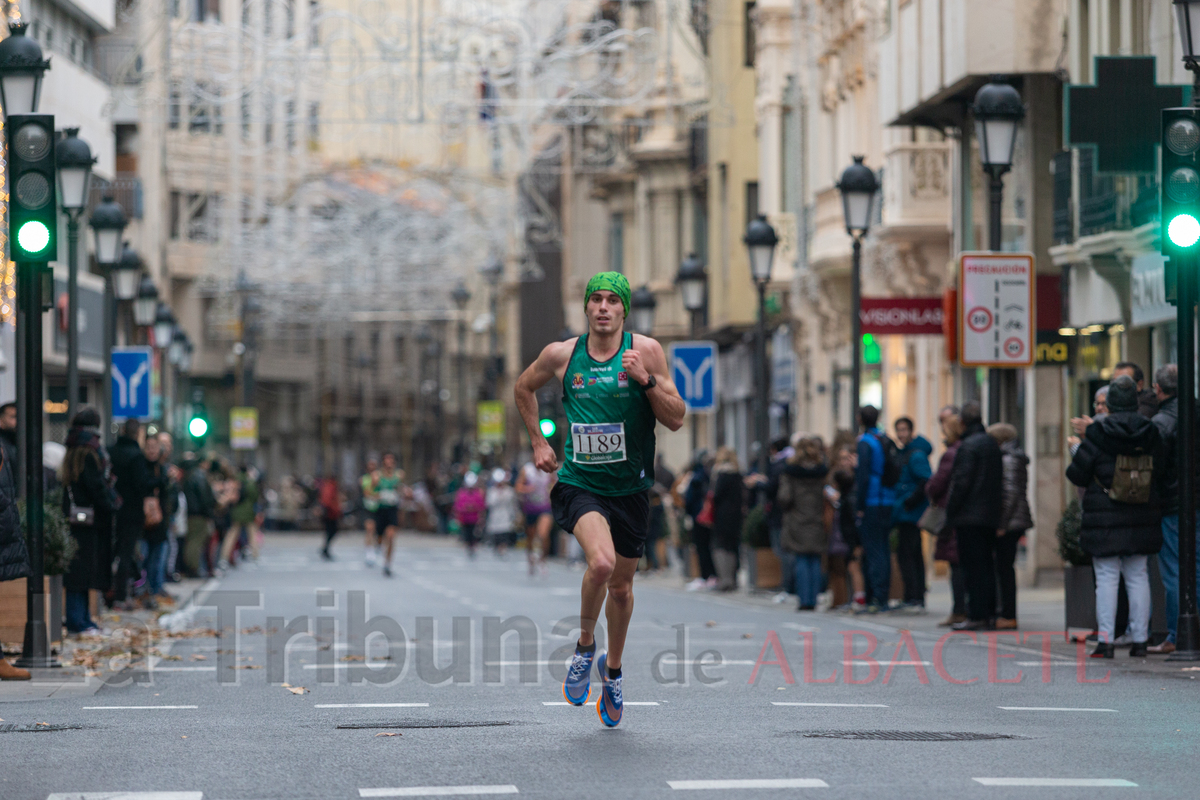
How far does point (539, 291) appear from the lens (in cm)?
8731

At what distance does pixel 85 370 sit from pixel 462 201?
929cm

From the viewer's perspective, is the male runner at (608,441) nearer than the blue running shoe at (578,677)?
Yes

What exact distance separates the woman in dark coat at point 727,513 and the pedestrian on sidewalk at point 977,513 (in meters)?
8.69

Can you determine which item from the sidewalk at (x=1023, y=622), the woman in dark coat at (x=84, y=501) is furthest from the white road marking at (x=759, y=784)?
the woman in dark coat at (x=84, y=501)

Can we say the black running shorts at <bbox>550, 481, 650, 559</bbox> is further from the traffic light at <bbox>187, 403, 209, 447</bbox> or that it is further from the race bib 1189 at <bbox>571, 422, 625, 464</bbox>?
the traffic light at <bbox>187, 403, 209, 447</bbox>

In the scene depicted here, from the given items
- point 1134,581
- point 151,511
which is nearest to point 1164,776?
point 1134,581

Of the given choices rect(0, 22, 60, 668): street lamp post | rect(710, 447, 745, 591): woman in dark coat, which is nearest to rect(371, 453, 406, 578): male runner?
rect(710, 447, 745, 591): woman in dark coat

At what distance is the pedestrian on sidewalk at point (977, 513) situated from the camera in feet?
58.8

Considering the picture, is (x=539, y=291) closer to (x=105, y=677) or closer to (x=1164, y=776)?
(x=105, y=677)

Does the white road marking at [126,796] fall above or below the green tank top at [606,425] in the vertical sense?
below

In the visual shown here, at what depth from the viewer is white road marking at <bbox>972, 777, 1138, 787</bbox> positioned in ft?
27.7

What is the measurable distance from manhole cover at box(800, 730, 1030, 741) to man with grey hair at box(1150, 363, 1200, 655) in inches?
202

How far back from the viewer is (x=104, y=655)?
15883mm

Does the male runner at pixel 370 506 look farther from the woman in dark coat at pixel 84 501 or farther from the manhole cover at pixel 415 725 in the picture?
the manhole cover at pixel 415 725
